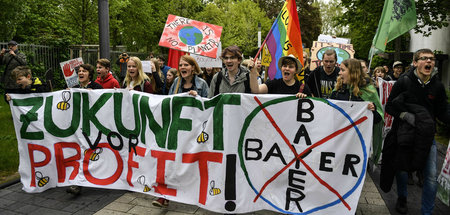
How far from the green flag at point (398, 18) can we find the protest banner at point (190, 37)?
10.6 ft

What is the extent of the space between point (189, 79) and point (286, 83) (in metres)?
1.22

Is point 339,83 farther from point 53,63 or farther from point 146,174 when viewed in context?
point 53,63

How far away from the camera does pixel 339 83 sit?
3918 millimetres

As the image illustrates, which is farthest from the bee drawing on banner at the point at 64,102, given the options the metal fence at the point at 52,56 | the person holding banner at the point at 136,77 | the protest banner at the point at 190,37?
the metal fence at the point at 52,56

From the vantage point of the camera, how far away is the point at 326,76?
4.86m

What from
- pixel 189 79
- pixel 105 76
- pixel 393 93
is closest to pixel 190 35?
pixel 105 76

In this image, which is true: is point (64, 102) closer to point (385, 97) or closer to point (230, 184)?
point (230, 184)

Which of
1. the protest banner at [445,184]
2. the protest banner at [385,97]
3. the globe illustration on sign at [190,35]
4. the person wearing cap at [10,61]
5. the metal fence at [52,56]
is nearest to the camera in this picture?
the protest banner at [445,184]

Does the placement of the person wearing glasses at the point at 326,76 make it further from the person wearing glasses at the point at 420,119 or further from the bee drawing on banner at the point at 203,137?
the bee drawing on banner at the point at 203,137

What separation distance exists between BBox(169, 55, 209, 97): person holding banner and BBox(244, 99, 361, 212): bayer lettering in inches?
41.4

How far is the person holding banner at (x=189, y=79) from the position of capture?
431 cm

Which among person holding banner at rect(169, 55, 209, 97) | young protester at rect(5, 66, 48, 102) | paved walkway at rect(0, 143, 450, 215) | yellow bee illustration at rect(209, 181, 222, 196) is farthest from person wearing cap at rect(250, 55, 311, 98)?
young protester at rect(5, 66, 48, 102)

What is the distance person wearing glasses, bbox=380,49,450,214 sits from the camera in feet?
11.7

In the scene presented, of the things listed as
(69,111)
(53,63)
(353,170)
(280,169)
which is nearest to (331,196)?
(353,170)
